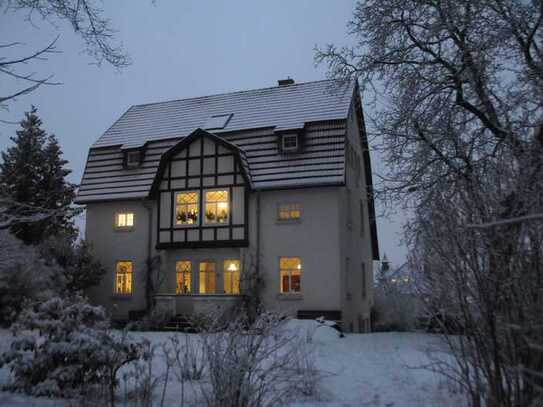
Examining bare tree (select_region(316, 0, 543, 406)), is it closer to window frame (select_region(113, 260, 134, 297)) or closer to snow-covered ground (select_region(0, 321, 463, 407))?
snow-covered ground (select_region(0, 321, 463, 407))

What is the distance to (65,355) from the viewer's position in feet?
25.8

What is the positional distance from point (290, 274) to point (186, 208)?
503 cm

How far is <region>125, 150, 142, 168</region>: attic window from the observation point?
2444cm

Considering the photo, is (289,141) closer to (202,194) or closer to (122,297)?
(202,194)

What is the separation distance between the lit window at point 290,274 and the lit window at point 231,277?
1.89m

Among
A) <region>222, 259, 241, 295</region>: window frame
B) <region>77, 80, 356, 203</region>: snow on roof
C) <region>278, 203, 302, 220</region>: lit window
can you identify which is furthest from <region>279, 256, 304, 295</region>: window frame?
<region>77, 80, 356, 203</region>: snow on roof

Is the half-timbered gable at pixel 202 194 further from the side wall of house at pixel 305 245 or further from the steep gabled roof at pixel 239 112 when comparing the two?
the steep gabled roof at pixel 239 112

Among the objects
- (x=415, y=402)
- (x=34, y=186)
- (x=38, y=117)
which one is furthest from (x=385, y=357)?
(x=38, y=117)

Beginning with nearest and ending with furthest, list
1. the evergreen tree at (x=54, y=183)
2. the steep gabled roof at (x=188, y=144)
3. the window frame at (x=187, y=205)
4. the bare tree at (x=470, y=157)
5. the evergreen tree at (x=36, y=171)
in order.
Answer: the bare tree at (x=470, y=157)
the steep gabled roof at (x=188, y=144)
the window frame at (x=187, y=205)
the evergreen tree at (x=36, y=171)
the evergreen tree at (x=54, y=183)

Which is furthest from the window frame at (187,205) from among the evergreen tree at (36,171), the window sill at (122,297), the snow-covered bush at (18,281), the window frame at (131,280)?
the evergreen tree at (36,171)

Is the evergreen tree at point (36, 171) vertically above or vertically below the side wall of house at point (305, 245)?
above

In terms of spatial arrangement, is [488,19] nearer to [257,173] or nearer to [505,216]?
[505,216]

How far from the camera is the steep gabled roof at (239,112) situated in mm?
22625

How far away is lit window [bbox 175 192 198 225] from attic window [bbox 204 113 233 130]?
3.17 m
